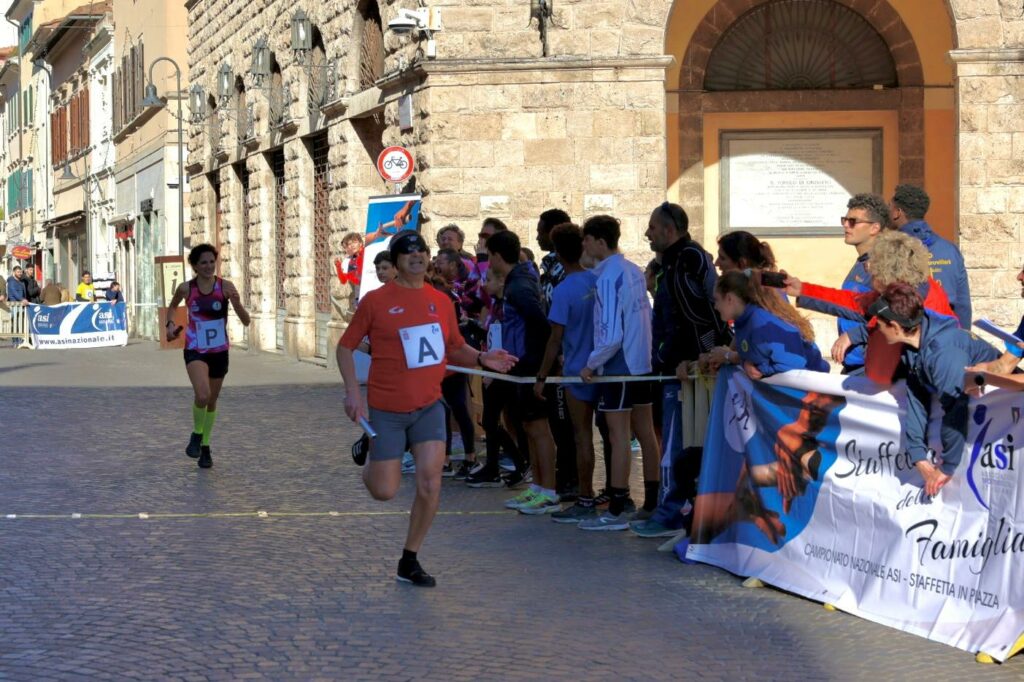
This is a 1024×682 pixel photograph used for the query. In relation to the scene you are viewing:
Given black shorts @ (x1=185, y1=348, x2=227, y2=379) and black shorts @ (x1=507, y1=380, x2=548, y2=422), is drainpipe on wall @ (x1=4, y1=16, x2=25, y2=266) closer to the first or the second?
black shorts @ (x1=185, y1=348, x2=227, y2=379)

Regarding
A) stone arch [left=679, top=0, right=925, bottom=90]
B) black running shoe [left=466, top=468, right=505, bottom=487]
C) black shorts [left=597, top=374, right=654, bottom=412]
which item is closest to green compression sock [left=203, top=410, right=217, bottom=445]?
black running shoe [left=466, top=468, right=505, bottom=487]

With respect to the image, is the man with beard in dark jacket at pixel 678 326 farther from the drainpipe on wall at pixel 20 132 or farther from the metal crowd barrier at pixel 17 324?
the drainpipe on wall at pixel 20 132

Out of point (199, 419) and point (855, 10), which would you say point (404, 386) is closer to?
point (199, 419)

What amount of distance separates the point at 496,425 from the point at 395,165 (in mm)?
8575

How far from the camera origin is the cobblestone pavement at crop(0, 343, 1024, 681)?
6562 millimetres

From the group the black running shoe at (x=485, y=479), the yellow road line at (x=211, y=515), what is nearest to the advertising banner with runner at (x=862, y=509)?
the yellow road line at (x=211, y=515)

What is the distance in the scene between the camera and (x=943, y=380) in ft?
22.4

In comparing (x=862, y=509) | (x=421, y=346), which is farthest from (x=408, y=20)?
(x=862, y=509)

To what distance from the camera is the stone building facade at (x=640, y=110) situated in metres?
18.5

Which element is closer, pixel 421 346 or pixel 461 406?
pixel 421 346

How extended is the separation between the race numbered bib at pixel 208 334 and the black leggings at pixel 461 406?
2193 millimetres

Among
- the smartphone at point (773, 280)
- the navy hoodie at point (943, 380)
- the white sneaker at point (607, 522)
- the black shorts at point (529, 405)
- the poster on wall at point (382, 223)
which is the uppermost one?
the poster on wall at point (382, 223)

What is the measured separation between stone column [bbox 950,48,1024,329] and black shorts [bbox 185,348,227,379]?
8.70m

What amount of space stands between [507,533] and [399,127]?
12.2 meters
